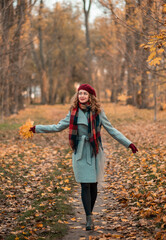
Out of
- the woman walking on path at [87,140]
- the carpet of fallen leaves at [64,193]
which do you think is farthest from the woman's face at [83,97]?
the carpet of fallen leaves at [64,193]

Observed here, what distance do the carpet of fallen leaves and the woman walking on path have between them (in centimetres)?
65

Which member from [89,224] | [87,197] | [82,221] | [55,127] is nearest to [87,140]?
[55,127]

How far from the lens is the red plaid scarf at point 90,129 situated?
429 cm

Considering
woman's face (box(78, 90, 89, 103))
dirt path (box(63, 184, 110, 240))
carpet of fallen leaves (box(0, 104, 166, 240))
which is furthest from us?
woman's face (box(78, 90, 89, 103))

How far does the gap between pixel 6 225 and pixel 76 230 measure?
103 centimetres

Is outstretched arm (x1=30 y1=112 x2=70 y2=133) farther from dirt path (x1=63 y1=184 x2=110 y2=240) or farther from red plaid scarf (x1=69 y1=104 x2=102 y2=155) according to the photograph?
dirt path (x1=63 y1=184 x2=110 y2=240)

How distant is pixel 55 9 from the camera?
36.6 m

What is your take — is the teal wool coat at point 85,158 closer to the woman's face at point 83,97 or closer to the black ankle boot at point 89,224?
the woman's face at point 83,97

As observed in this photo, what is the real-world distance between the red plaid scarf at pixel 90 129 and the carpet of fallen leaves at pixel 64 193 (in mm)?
1174

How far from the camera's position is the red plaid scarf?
4.29 metres

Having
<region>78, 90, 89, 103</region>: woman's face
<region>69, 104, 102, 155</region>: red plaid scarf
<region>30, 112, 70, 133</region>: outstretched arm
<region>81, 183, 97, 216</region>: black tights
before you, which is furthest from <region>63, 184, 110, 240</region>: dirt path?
<region>78, 90, 89, 103</region>: woman's face

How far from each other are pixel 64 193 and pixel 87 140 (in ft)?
7.14

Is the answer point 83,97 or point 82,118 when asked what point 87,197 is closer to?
point 82,118

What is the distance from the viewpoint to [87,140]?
4344 mm
